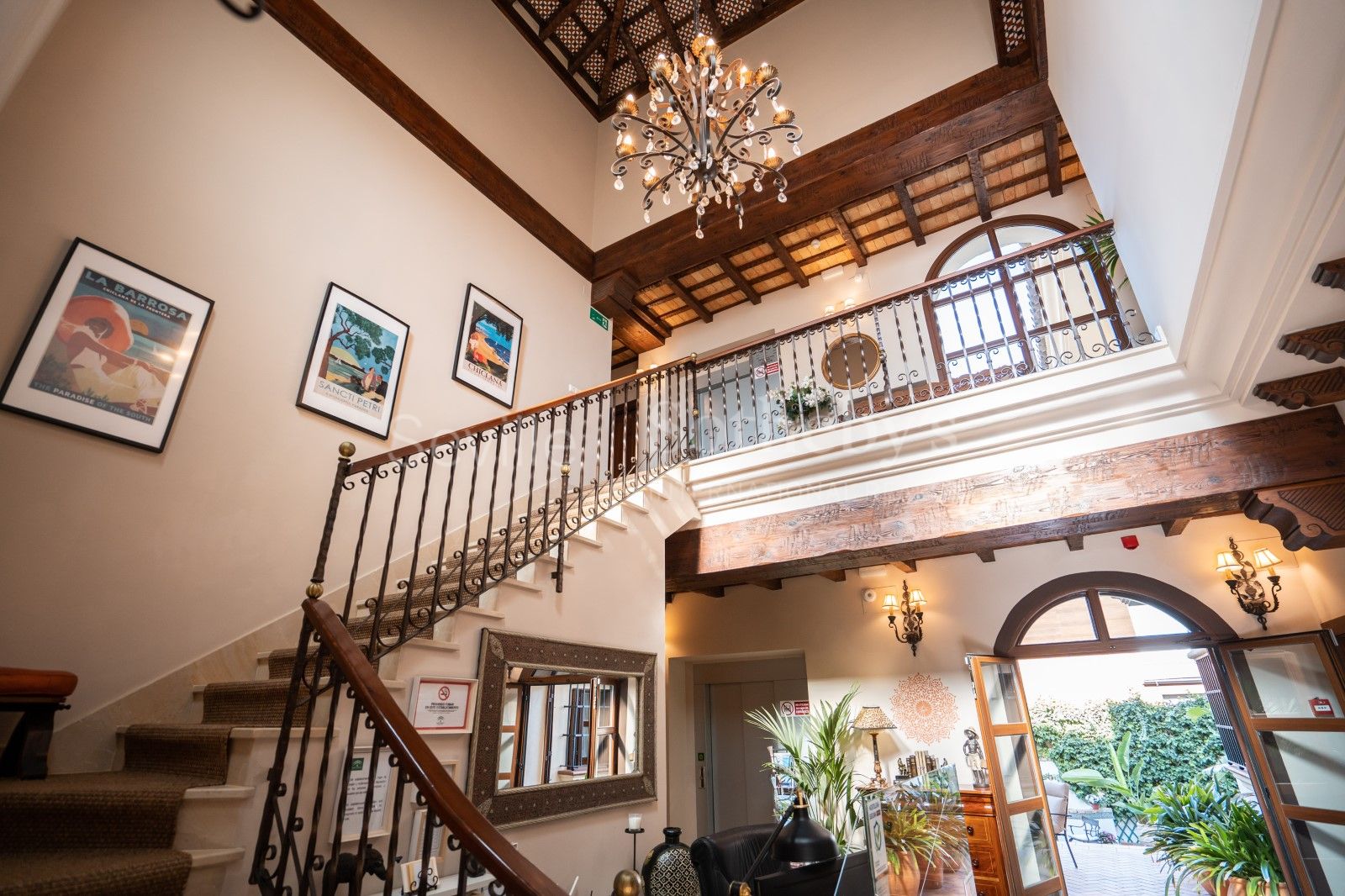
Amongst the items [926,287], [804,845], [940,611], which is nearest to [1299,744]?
[940,611]

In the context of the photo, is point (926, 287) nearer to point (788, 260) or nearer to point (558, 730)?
point (788, 260)

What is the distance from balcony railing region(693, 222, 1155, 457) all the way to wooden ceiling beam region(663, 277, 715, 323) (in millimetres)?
1044

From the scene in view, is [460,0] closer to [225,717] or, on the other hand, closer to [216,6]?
[216,6]

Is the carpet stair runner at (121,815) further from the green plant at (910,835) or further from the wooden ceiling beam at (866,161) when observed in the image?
the wooden ceiling beam at (866,161)

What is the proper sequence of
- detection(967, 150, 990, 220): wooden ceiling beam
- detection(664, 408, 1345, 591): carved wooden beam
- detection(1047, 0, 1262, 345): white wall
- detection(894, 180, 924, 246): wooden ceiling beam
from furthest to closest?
1. detection(894, 180, 924, 246): wooden ceiling beam
2. detection(967, 150, 990, 220): wooden ceiling beam
3. detection(664, 408, 1345, 591): carved wooden beam
4. detection(1047, 0, 1262, 345): white wall

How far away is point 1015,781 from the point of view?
18.3 ft

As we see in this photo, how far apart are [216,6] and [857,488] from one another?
548 cm

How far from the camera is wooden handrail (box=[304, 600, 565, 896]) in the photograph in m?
1.41

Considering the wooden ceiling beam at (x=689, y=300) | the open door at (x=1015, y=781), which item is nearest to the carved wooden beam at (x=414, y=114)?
the wooden ceiling beam at (x=689, y=300)

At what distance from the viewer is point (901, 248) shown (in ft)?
26.2

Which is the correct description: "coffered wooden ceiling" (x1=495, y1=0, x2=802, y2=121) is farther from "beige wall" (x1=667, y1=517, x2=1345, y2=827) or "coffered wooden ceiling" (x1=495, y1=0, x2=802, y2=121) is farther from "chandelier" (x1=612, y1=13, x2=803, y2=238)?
"beige wall" (x1=667, y1=517, x2=1345, y2=827)

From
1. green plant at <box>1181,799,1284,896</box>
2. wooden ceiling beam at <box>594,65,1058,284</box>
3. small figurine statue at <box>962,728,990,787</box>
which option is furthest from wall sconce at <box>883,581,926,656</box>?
wooden ceiling beam at <box>594,65,1058,284</box>

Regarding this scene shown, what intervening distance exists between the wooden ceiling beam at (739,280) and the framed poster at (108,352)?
5590 mm

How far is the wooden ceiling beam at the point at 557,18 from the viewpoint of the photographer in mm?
6820
